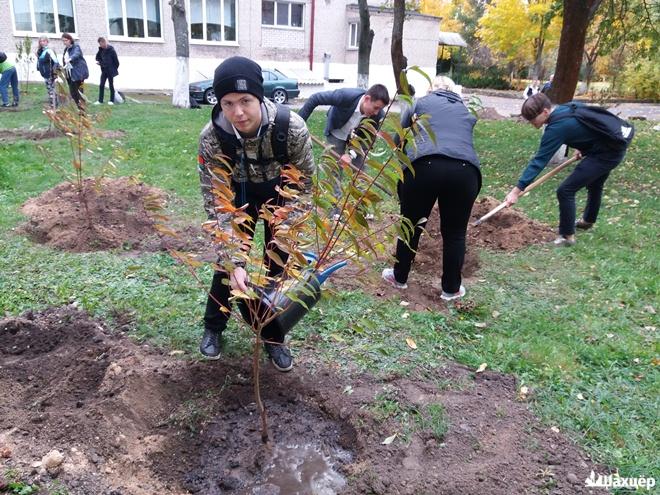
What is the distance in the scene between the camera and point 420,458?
243 cm

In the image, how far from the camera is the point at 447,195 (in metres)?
3.55

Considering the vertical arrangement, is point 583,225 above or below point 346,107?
below

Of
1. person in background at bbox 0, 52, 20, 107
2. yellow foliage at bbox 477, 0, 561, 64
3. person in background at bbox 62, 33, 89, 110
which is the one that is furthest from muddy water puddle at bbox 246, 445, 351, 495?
yellow foliage at bbox 477, 0, 561, 64

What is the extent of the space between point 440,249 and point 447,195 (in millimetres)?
1535

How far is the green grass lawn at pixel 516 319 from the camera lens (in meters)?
2.79

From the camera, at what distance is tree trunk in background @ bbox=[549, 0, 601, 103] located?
838 cm

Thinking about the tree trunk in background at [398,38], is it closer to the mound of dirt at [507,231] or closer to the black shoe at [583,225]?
the mound of dirt at [507,231]

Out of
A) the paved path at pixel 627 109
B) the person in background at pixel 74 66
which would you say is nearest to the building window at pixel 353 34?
the paved path at pixel 627 109

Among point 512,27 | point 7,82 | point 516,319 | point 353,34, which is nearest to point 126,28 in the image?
point 7,82

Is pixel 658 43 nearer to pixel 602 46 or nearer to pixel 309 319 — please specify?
pixel 602 46

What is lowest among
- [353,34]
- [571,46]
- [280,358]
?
[280,358]

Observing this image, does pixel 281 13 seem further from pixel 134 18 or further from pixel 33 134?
pixel 33 134

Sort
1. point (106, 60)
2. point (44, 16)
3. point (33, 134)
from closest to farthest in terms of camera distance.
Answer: point (33, 134) → point (106, 60) → point (44, 16)

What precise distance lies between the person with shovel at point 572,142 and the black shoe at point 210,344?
9.77 feet
